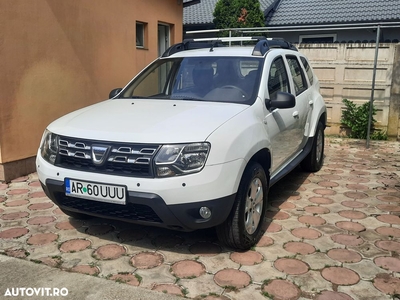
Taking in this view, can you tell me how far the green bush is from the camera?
8.45m

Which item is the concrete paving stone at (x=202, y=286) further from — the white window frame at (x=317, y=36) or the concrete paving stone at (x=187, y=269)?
the white window frame at (x=317, y=36)

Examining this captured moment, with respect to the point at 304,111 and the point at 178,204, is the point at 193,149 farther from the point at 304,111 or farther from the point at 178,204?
the point at 304,111

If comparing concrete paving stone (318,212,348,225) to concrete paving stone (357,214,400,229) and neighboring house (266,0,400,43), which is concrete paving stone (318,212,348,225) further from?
neighboring house (266,0,400,43)

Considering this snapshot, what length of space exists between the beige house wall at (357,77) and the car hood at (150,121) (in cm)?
579

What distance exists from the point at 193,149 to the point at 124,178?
56 centimetres

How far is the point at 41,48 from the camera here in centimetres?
566

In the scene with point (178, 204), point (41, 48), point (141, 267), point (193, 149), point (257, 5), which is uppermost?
point (257, 5)

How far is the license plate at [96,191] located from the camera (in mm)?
3004

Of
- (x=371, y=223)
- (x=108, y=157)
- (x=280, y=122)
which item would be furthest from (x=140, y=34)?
(x=371, y=223)

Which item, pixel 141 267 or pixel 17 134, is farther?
pixel 17 134

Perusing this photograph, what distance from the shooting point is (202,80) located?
13.6 feet

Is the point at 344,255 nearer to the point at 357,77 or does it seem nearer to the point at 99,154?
the point at 99,154

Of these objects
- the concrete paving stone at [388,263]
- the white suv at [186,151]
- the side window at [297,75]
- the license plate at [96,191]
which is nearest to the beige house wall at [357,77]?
the side window at [297,75]

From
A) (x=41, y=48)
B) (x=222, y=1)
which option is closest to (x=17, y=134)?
(x=41, y=48)
